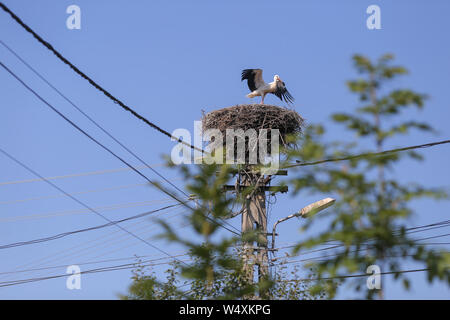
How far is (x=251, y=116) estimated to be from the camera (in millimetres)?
13016

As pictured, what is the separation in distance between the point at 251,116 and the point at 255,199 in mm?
2059

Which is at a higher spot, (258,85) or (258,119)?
(258,85)

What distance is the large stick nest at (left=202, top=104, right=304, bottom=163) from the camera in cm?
1294

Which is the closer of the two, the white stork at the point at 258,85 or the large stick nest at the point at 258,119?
the large stick nest at the point at 258,119

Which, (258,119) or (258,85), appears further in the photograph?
(258,85)

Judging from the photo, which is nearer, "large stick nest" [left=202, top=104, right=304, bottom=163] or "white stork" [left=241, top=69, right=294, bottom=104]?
"large stick nest" [left=202, top=104, right=304, bottom=163]

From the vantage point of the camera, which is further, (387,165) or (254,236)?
A: (254,236)

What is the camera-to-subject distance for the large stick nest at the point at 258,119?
12.9 m

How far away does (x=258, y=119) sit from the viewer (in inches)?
513

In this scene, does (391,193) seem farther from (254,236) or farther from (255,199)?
(255,199)
